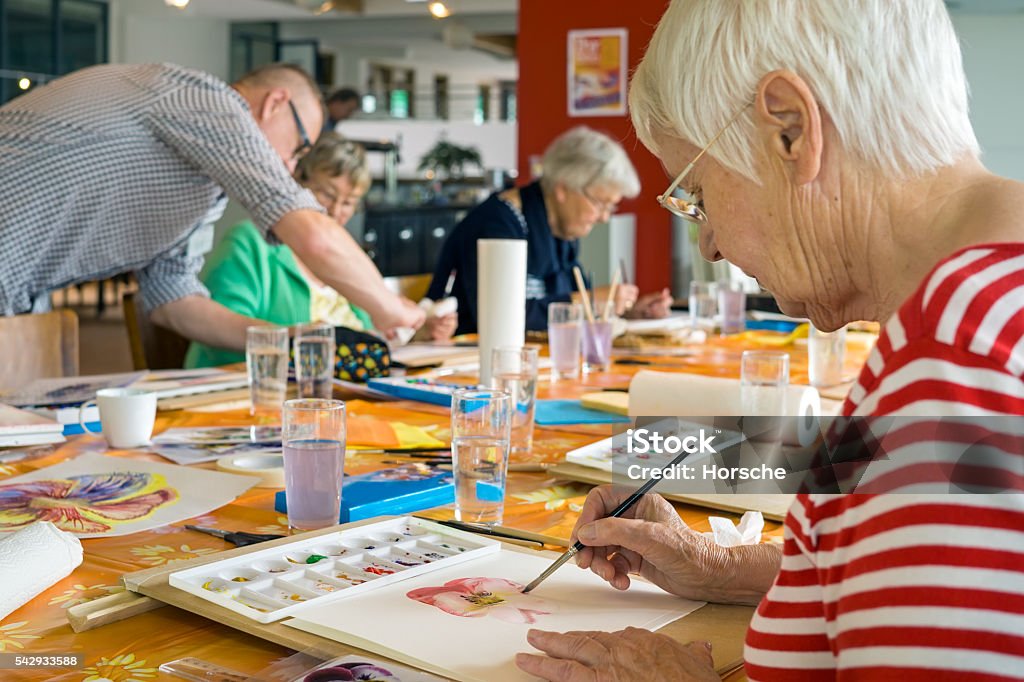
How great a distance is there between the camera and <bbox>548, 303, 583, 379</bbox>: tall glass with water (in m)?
2.39

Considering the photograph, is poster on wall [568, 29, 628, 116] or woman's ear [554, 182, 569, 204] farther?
poster on wall [568, 29, 628, 116]

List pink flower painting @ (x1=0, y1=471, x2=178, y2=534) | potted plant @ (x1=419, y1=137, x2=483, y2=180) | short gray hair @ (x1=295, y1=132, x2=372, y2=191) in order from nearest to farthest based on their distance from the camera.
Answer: pink flower painting @ (x1=0, y1=471, x2=178, y2=534) → short gray hair @ (x1=295, y1=132, x2=372, y2=191) → potted plant @ (x1=419, y1=137, x2=483, y2=180)

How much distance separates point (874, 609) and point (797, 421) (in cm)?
104

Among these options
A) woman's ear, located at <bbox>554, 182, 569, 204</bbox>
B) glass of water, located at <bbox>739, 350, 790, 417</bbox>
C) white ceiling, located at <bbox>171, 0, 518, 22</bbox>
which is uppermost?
white ceiling, located at <bbox>171, 0, 518, 22</bbox>

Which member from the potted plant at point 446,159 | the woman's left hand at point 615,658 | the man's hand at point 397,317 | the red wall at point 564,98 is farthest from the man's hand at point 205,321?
the potted plant at point 446,159

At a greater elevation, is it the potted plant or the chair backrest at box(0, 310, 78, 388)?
the potted plant

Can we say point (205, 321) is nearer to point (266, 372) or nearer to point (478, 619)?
point (266, 372)

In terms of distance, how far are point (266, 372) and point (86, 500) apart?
634 millimetres

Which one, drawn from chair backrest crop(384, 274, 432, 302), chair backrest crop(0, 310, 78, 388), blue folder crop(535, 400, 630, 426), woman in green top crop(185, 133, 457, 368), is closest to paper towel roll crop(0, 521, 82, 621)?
blue folder crop(535, 400, 630, 426)

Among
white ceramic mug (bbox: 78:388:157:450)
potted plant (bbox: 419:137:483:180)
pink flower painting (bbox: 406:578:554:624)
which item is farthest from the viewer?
potted plant (bbox: 419:137:483:180)

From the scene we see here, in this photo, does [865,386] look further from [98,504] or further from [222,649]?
[98,504]

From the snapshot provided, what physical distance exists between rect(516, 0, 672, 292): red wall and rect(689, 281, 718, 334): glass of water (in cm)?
276

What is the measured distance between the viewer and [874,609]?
0.63 meters

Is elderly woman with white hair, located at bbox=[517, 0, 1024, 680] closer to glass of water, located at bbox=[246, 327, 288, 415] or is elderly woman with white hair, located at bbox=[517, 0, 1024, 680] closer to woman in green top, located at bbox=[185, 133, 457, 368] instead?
glass of water, located at bbox=[246, 327, 288, 415]
